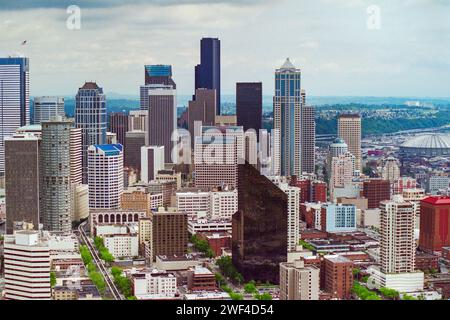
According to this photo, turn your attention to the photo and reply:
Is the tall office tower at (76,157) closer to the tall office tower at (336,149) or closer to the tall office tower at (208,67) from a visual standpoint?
the tall office tower at (336,149)

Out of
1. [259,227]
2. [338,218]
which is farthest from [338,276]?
[338,218]

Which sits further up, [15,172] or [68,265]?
[15,172]

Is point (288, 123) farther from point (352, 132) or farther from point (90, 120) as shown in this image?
point (90, 120)

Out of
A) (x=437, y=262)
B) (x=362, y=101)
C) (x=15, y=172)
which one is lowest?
(x=437, y=262)

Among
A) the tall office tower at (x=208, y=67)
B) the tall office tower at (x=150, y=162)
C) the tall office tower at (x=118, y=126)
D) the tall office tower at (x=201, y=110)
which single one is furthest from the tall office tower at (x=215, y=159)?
the tall office tower at (x=208, y=67)
